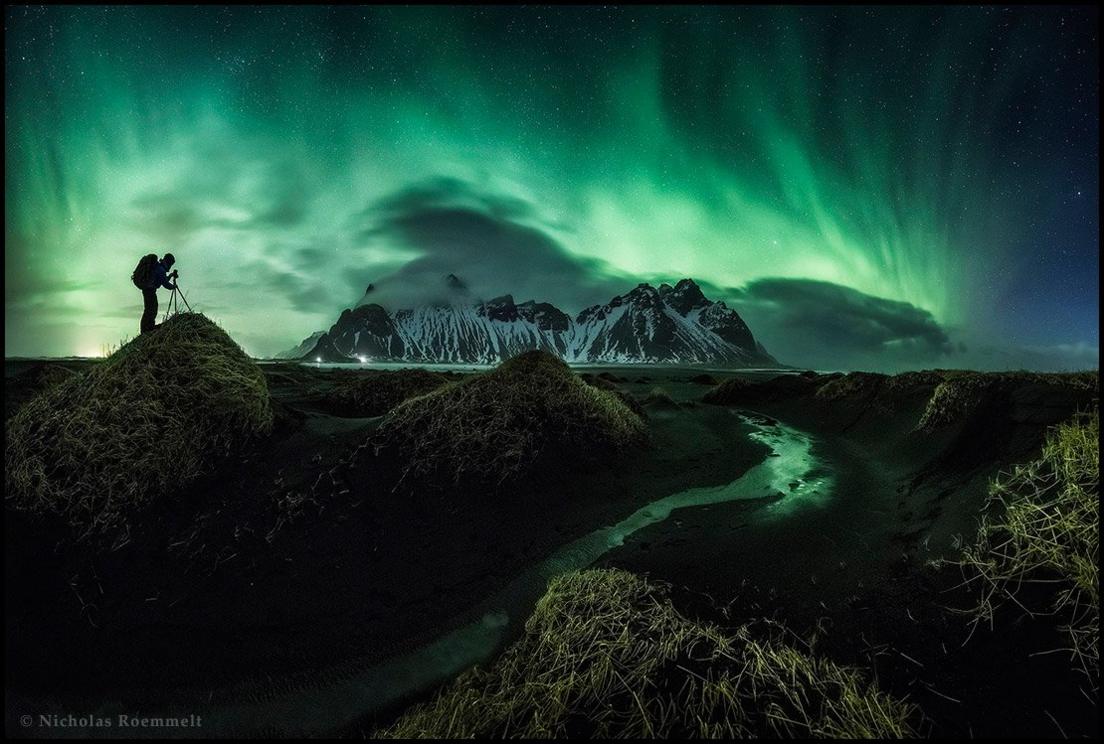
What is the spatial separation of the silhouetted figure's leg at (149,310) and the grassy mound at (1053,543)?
14786 millimetres

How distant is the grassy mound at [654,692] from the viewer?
9.53 ft

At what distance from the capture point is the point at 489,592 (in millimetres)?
5379

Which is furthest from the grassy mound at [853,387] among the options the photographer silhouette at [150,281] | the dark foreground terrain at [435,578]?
the photographer silhouette at [150,281]

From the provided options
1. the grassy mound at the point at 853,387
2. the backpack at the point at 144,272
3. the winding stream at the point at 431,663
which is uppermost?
the backpack at the point at 144,272

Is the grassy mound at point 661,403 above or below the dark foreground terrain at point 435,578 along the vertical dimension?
above

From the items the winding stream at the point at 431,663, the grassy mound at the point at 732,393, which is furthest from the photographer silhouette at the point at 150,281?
the grassy mound at the point at 732,393

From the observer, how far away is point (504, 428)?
8625 mm

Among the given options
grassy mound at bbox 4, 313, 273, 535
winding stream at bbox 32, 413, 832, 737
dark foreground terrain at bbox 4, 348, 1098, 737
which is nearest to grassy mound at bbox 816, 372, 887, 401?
dark foreground terrain at bbox 4, 348, 1098, 737

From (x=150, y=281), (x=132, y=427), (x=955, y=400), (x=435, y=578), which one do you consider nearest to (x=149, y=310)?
(x=150, y=281)

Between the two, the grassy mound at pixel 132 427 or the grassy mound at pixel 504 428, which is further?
the grassy mound at pixel 504 428

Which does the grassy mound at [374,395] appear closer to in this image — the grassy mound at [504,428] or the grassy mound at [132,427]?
the grassy mound at [504,428]

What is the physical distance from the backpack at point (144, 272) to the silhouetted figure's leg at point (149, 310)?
5.9 inches

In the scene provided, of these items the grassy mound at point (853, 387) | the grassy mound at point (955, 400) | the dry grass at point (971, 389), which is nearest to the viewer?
the dry grass at point (971, 389)

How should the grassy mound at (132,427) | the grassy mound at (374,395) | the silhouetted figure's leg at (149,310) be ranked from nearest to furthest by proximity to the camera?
the grassy mound at (132,427) < the silhouetted figure's leg at (149,310) < the grassy mound at (374,395)
